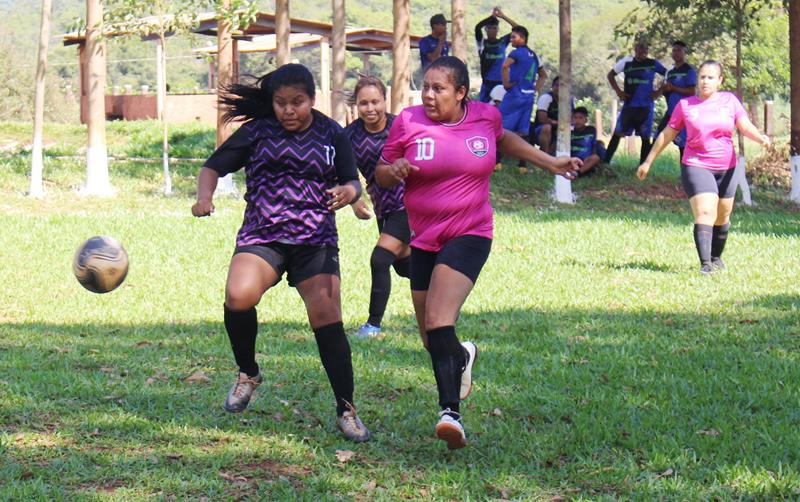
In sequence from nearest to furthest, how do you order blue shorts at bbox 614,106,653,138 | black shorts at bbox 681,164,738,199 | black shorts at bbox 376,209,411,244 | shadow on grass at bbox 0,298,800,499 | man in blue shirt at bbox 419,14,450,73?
A: shadow on grass at bbox 0,298,800,499, black shorts at bbox 376,209,411,244, black shorts at bbox 681,164,738,199, man in blue shirt at bbox 419,14,450,73, blue shorts at bbox 614,106,653,138

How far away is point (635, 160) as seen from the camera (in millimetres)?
27438

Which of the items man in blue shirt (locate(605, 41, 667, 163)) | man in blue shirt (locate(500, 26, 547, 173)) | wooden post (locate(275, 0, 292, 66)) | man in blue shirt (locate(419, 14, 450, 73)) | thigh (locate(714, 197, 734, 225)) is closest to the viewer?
thigh (locate(714, 197, 734, 225))

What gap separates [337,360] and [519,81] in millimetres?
15840

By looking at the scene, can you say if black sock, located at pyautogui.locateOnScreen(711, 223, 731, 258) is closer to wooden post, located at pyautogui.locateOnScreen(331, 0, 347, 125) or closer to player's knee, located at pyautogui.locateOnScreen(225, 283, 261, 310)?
player's knee, located at pyautogui.locateOnScreen(225, 283, 261, 310)

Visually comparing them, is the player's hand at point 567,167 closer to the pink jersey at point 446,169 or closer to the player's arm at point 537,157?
the player's arm at point 537,157

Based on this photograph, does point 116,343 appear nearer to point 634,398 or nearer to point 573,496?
point 634,398

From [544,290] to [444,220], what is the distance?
5.69 metres

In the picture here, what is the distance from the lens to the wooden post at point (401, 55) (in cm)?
2092

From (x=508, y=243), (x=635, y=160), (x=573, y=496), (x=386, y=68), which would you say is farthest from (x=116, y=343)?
(x=386, y=68)

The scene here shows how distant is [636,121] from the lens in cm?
2303

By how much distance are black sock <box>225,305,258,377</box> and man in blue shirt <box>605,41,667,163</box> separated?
55.1 ft

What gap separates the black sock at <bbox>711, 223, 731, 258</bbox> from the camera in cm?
1263

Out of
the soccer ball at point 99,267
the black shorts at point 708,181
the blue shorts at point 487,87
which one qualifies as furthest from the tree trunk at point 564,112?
the soccer ball at point 99,267

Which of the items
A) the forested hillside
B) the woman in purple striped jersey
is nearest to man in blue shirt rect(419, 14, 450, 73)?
the forested hillside
